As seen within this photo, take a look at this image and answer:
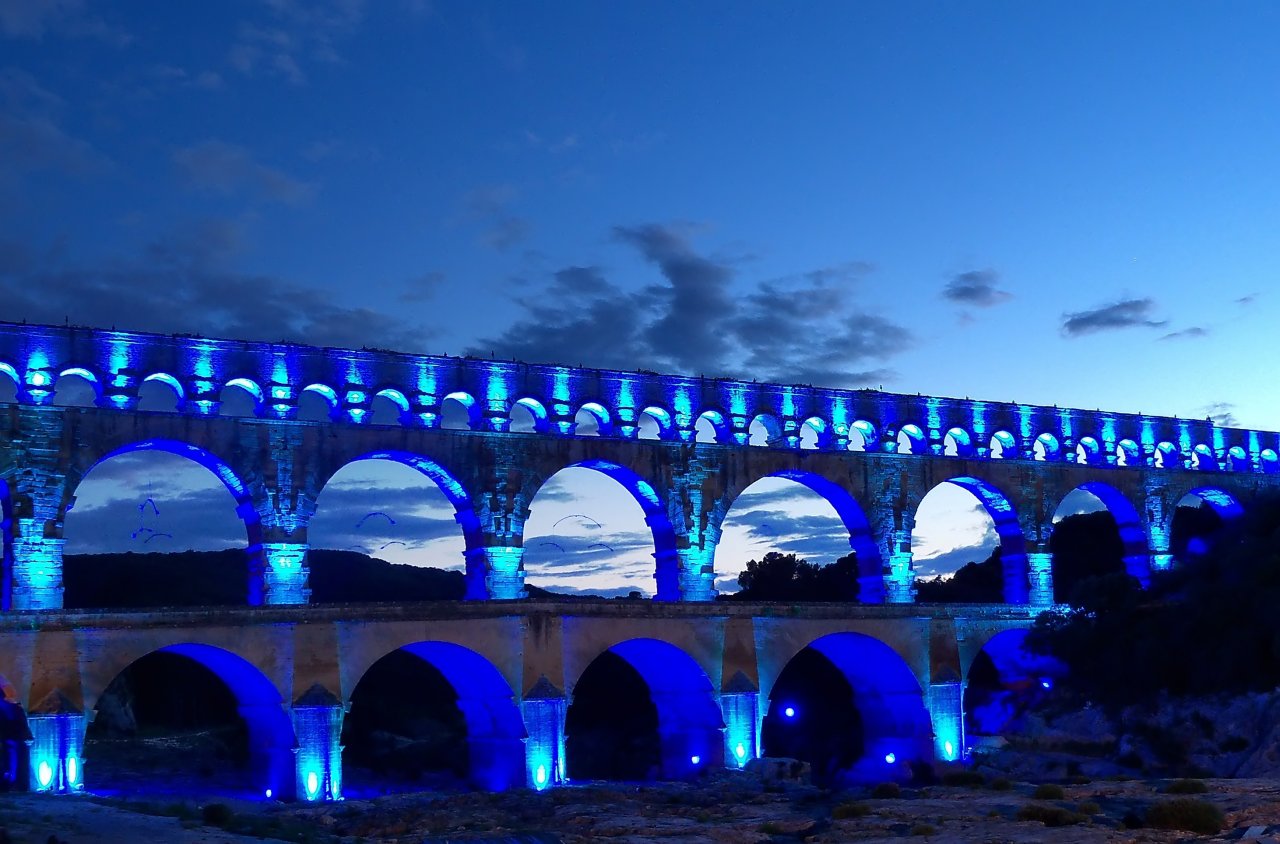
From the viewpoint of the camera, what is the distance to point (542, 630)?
127 feet

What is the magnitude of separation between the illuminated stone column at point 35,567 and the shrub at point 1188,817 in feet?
91.8

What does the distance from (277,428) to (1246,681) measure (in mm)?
30985

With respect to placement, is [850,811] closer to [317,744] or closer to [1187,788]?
[1187,788]

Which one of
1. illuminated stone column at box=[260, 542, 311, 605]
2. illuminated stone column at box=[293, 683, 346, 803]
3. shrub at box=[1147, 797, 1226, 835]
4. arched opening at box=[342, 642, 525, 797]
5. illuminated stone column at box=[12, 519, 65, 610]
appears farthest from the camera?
illuminated stone column at box=[260, 542, 311, 605]

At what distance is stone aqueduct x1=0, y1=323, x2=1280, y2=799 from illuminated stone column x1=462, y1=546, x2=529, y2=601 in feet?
0.34

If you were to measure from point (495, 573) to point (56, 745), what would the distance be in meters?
14.6

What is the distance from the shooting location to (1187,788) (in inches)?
1124

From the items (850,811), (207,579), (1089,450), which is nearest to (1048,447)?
(1089,450)

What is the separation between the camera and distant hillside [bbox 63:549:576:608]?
255 feet

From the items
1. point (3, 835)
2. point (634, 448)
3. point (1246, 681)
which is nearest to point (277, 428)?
point (634, 448)

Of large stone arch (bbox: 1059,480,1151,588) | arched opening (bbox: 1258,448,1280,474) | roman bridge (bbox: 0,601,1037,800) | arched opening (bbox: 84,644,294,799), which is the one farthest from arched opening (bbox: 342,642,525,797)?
arched opening (bbox: 1258,448,1280,474)

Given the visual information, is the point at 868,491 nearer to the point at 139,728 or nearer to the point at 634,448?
the point at 634,448

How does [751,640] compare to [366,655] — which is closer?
[366,655]

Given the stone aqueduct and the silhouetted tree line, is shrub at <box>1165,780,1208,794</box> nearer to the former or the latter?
the silhouetted tree line
